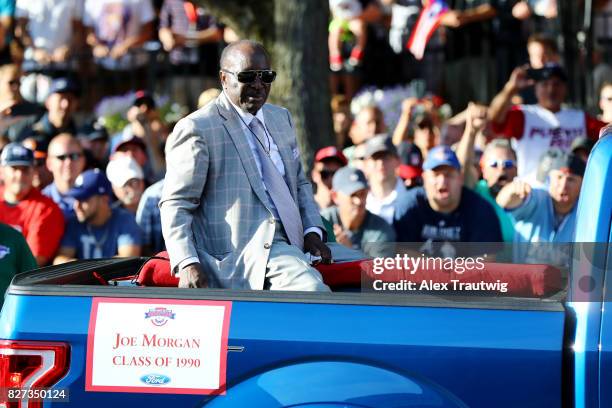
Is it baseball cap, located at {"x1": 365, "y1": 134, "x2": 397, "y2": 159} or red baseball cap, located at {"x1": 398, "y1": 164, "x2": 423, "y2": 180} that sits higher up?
baseball cap, located at {"x1": 365, "y1": 134, "x2": 397, "y2": 159}

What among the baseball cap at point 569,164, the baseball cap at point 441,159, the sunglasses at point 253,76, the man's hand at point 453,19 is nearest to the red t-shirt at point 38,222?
the baseball cap at point 441,159

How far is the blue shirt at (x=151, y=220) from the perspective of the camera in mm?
8602

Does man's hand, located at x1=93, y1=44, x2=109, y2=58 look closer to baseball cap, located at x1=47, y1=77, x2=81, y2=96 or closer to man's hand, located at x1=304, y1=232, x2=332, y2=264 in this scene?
baseball cap, located at x1=47, y1=77, x2=81, y2=96

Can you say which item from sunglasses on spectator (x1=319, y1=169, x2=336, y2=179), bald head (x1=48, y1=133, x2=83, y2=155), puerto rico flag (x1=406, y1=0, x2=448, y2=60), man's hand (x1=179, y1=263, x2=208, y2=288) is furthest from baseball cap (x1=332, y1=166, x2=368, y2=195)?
puerto rico flag (x1=406, y1=0, x2=448, y2=60)

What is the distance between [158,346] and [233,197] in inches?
37.5

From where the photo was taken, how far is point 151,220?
865cm

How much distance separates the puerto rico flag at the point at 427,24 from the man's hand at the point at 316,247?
6073 millimetres

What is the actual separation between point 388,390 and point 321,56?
20.6 feet

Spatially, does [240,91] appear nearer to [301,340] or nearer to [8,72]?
[301,340]

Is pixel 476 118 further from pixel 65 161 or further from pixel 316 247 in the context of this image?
pixel 316 247

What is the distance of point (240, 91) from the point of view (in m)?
5.15

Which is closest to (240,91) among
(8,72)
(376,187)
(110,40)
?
(376,187)

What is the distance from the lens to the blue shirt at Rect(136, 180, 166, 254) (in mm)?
8602

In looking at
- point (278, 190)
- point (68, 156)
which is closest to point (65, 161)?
point (68, 156)
